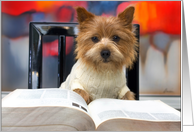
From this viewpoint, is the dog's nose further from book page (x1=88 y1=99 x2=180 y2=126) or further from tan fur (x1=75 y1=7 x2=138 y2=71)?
book page (x1=88 y1=99 x2=180 y2=126)

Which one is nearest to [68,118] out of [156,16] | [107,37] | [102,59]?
[102,59]

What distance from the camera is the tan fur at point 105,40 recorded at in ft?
3.22

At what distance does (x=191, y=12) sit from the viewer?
73 cm

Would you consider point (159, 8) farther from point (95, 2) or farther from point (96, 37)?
point (96, 37)

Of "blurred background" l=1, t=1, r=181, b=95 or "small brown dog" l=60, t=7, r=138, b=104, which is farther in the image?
"blurred background" l=1, t=1, r=181, b=95

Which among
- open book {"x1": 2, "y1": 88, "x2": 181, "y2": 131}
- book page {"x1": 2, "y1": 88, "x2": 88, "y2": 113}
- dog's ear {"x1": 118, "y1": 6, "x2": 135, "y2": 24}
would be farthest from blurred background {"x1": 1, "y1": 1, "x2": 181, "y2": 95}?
open book {"x1": 2, "y1": 88, "x2": 181, "y2": 131}

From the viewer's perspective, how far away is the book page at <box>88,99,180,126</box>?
0.68 meters

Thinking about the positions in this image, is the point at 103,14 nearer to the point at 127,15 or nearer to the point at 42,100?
the point at 127,15

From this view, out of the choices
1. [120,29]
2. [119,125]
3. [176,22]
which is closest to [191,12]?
[120,29]

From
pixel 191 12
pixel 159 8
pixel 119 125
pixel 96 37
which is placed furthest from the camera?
pixel 159 8

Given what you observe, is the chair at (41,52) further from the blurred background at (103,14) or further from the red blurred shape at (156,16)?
the red blurred shape at (156,16)

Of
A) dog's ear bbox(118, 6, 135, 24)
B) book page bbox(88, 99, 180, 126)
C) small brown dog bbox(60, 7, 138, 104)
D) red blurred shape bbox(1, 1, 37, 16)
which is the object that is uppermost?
red blurred shape bbox(1, 1, 37, 16)

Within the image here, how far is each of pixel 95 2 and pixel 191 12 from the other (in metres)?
0.73

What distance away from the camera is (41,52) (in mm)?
1218
